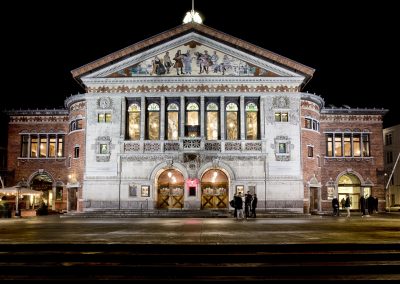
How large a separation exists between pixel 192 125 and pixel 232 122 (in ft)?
11.7

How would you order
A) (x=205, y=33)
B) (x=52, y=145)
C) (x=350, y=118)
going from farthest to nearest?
(x=52, y=145) < (x=350, y=118) < (x=205, y=33)

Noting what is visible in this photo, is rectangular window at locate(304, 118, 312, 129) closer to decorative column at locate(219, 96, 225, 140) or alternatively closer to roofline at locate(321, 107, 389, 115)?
roofline at locate(321, 107, 389, 115)

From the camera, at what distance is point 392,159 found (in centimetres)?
6575

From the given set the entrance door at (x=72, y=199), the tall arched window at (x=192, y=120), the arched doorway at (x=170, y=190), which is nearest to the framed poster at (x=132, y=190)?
the arched doorway at (x=170, y=190)

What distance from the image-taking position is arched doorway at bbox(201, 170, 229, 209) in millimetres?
42250

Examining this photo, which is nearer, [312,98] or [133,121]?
[133,121]

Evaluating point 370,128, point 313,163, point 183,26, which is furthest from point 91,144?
point 370,128

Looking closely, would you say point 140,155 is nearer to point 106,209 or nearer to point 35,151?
point 106,209

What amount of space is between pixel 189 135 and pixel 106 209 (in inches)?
382

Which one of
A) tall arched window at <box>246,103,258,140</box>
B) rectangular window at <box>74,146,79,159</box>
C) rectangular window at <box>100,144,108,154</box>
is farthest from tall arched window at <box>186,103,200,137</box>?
rectangular window at <box>74,146,79,159</box>

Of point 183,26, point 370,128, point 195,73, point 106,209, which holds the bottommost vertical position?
point 106,209

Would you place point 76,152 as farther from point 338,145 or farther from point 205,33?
point 338,145

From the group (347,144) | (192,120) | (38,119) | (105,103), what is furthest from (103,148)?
(347,144)
